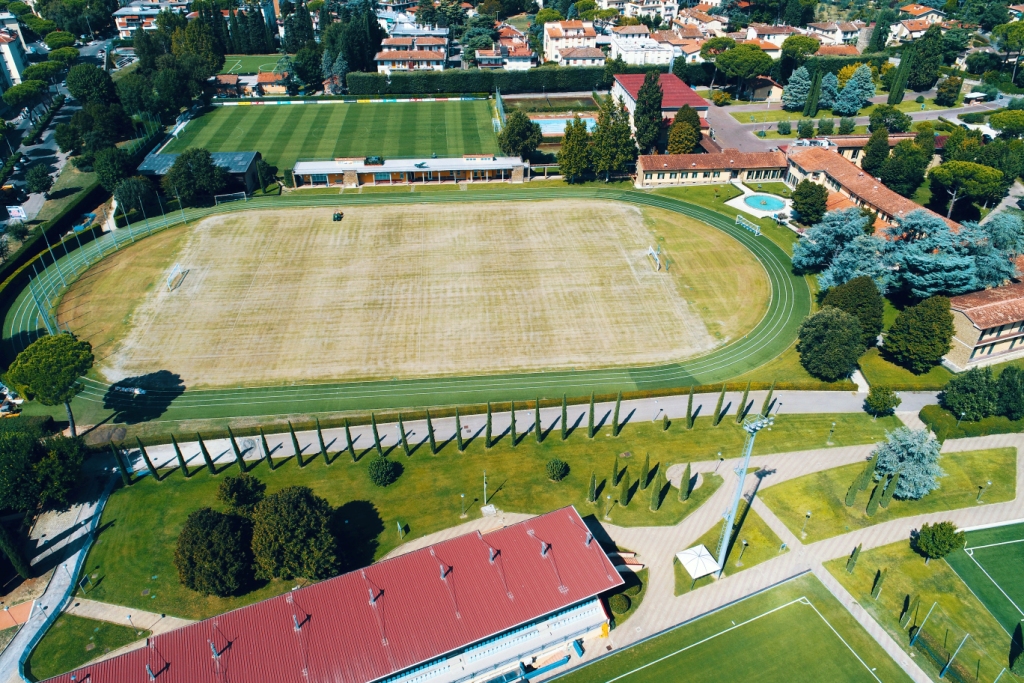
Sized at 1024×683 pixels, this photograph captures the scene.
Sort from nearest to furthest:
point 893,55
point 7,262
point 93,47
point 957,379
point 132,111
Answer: point 957,379, point 7,262, point 132,111, point 893,55, point 93,47

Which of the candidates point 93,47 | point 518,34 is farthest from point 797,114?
point 93,47

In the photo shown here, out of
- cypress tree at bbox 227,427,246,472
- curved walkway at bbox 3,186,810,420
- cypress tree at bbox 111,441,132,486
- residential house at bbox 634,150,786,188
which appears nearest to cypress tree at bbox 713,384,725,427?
curved walkway at bbox 3,186,810,420

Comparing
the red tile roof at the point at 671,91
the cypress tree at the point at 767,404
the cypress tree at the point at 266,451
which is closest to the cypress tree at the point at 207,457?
the cypress tree at the point at 266,451

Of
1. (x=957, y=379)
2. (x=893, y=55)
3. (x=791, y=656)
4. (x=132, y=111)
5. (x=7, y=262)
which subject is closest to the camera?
(x=791, y=656)

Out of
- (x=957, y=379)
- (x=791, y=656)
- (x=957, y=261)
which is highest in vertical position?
(x=957, y=261)

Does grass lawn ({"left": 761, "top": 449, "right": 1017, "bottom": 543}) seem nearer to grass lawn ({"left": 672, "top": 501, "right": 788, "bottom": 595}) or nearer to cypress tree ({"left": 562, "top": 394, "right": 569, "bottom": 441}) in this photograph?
grass lawn ({"left": 672, "top": 501, "right": 788, "bottom": 595})

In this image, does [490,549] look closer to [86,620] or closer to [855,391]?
[86,620]
